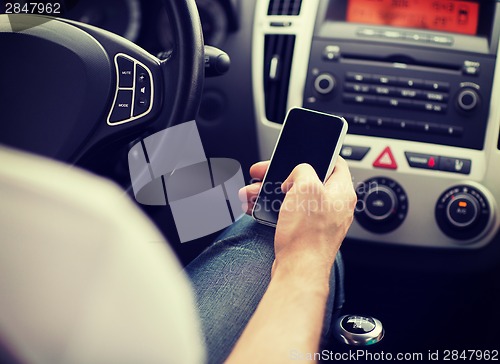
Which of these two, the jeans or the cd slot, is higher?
the cd slot

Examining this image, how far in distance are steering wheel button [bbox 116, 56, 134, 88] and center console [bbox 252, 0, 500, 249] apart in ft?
1.10

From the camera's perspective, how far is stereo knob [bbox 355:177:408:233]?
1020 millimetres

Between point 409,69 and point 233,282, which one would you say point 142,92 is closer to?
point 233,282

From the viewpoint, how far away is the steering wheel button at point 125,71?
826 mm

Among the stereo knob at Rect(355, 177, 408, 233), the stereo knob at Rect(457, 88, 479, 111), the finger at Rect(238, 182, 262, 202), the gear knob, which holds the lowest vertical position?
the gear knob

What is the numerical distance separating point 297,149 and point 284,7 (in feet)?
1.07

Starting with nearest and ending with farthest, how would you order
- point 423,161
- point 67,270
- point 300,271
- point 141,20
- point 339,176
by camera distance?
point 67,270 → point 300,271 → point 339,176 → point 423,161 → point 141,20

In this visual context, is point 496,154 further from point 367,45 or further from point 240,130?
point 240,130

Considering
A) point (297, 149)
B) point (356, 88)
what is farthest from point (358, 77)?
point (297, 149)

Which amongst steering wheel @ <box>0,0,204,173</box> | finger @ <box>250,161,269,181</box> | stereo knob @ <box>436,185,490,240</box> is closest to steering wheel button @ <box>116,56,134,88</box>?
steering wheel @ <box>0,0,204,173</box>

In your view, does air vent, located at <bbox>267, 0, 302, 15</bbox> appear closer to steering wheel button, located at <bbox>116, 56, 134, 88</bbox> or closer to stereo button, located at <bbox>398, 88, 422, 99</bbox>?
stereo button, located at <bbox>398, 88, 422, 99</bbox>

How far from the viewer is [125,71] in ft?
2.71

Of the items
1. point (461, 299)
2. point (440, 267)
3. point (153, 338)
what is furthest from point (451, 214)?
point (153, 338)

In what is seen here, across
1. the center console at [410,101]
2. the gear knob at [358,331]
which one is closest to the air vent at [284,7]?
the center console at [410,101]
